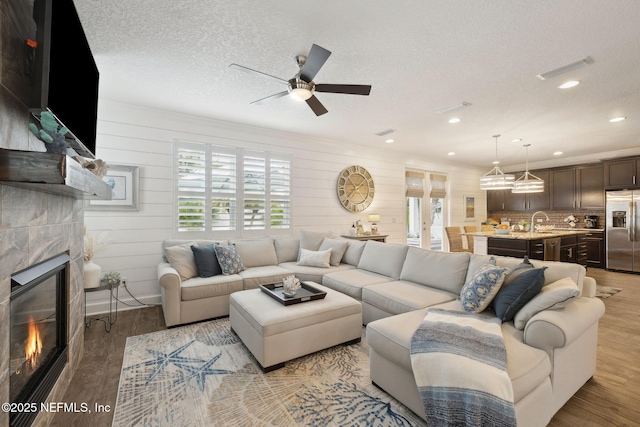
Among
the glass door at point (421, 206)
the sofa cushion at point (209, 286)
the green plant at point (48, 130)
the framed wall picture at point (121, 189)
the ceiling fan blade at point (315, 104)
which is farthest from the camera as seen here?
the glass door at point (421, 206)

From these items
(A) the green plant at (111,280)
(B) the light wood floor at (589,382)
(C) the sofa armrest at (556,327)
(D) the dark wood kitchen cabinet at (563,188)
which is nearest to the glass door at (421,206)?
(D) the dark wood kitchen cabinet at (563,188)

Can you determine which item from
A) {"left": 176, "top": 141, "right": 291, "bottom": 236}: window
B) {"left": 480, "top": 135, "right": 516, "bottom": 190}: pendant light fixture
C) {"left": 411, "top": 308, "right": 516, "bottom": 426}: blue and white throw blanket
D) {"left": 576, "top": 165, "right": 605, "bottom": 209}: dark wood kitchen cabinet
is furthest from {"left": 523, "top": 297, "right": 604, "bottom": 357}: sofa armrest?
{"left": 576, "top": 165, "right": 605, "bottom": 209}: dark wood kitchen cabinet

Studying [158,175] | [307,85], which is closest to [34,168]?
[307,85]

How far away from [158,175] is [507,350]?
445cm

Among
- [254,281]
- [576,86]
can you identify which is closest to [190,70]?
[254,281]

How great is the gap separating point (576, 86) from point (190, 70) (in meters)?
4.27

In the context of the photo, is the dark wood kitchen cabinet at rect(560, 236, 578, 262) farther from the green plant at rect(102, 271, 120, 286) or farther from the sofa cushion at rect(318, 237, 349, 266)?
the green plant at rect(102, 271, 120, 286)

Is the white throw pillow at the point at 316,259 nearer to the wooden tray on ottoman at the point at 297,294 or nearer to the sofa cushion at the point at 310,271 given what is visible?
the sofa cushion at the point at 310,271

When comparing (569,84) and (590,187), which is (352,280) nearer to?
(569,84)

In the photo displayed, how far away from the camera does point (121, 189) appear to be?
3.93 meters

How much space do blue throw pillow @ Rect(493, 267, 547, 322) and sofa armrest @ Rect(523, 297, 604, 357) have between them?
0.20 meters

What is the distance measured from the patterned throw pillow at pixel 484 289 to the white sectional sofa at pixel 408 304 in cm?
13

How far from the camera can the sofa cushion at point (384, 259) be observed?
3666 millimetres

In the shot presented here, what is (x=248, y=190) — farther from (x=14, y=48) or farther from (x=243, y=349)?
(x=14, y=48)
